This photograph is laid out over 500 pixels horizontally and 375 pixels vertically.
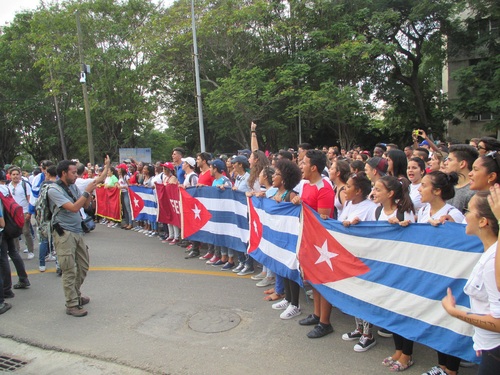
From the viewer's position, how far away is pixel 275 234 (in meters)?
5.30

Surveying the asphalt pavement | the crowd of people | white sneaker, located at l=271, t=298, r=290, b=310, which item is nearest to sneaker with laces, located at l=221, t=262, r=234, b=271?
the crowd of people

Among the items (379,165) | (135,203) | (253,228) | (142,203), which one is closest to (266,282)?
(253,228)

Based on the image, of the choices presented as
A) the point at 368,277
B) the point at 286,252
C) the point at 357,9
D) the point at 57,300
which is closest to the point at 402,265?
the point at 368,277

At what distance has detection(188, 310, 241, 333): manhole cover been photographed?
4.58 m

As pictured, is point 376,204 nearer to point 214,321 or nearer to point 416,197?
point 416,197

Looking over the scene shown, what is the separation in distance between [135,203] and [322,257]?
762cm

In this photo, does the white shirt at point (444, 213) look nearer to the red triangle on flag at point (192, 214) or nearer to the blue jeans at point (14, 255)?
the red triangle on flag at point (192, 214)

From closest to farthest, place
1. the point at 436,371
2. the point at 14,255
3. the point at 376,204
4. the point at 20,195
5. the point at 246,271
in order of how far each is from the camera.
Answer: the point at 436,371 < the point at 376,204 < the point at 14,255 < the point at 246,271 < the point at 20,195

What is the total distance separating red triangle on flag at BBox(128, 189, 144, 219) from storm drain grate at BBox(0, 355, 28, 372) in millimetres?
6386

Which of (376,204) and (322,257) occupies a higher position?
(376,204)

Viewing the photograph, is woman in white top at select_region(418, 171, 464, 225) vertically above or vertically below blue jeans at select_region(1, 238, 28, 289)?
above

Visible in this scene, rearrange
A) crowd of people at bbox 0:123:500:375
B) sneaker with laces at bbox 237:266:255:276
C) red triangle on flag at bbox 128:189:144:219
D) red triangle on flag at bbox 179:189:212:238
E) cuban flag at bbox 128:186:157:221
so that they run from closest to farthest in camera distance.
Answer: crowd of people at bbox 0:123:500:375
sneaker with laces at bbox 237:266:255:276
red triangle on flag at bbox 179:189:212:238
cuban flag at bbox 128:186:157:221
red triangle on flag at bbox 128:189:144:219

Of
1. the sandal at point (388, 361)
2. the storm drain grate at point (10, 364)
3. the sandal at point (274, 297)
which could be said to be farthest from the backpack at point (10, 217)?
the sandal at point (388, 361)

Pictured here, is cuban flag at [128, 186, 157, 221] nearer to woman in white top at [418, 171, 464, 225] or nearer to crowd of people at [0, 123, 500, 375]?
crowd of people at [0, 123, 500, 375]
